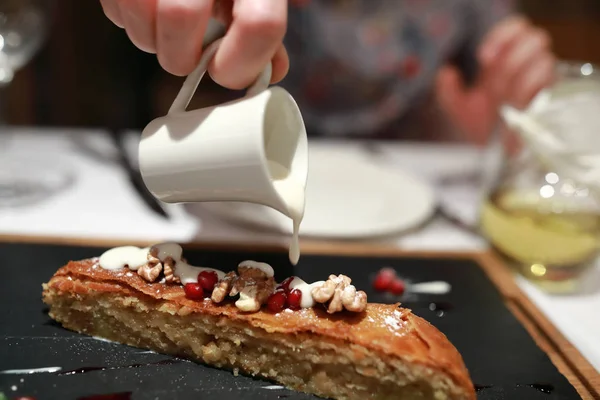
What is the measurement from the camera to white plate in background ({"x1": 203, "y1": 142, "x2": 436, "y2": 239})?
1.83 m

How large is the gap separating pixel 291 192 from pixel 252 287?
0.24 m

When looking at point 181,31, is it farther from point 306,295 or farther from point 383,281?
point 383,281

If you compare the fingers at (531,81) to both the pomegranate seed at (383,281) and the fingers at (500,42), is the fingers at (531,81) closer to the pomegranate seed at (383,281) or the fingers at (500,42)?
the fingers at (500,42)

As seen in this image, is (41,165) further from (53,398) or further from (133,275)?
→ (53,398)

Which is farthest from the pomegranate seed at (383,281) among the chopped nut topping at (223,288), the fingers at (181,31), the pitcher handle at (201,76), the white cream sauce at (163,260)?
the fingers at (181,31)

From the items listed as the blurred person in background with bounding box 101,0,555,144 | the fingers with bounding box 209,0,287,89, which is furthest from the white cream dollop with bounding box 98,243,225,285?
the blurred person in background with bounding box 101,0,555,144

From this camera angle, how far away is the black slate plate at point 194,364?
1.14 metres

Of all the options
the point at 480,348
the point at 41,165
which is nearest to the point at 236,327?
the point at 480,348

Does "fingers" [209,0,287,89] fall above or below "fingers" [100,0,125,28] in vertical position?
below

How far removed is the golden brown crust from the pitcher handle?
1.36 ft

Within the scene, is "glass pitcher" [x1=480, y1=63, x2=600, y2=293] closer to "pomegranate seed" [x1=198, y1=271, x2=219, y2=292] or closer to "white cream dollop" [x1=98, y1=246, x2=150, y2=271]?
"pomegranate seed" [x1=198, y1=271, x2=219, y2=292]

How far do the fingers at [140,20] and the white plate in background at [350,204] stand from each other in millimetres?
815

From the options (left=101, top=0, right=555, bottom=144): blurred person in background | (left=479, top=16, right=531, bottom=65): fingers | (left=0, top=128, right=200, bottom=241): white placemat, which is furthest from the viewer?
(left=101, top=0, right=555, bottom=144): blurred person in background

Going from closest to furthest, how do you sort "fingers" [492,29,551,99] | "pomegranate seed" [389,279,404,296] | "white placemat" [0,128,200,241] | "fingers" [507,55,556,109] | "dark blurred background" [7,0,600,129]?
1. "pomegranate seed" [389,279,404,296]
2. "white placemat" [0,128,200,241]
3. "fingers" [507,55,556,109]
4. "fingers" [492,29,551,99]
5. "dark blurred background" [7,0,600,129]
